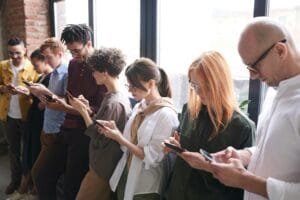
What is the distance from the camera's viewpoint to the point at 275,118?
96 centimetres

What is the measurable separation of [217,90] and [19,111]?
225 centimetres

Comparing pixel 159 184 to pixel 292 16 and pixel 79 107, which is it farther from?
pixel 292 16

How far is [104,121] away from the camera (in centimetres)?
165

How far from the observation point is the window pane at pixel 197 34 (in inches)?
70.1

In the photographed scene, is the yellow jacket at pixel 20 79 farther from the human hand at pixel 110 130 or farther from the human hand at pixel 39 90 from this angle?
the human hand at pixel 110 130

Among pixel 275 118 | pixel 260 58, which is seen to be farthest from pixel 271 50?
pixel 275 118

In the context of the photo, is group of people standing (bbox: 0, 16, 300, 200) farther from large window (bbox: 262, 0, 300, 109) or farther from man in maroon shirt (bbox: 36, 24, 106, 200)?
large window (bbox: 262, 0, 300, 109)

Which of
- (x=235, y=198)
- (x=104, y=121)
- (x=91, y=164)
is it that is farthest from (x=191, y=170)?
(x=91, y=164)

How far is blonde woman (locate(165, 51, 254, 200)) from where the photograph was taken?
4.06ft

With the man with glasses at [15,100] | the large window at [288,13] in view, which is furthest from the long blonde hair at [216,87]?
A: the man with glasses at [15,100]

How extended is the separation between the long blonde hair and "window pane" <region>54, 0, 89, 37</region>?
2084mm

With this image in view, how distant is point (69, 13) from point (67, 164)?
1.91m

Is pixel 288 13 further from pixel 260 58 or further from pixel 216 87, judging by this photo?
pixel 260 58

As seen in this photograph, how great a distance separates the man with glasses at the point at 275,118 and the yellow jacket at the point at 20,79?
2357mm
